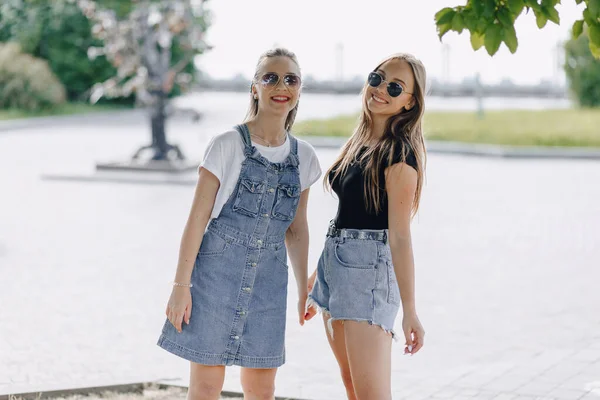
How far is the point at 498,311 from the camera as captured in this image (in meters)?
7.94

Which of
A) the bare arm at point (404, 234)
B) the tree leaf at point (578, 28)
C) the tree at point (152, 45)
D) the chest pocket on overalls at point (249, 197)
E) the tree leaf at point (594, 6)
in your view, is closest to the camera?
the bare arm at point (404, 234)

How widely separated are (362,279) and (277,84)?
31.3 inches

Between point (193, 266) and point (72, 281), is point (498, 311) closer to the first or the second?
point (72, 281)

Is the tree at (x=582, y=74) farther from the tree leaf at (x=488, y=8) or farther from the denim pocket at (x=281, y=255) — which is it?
the denim pocket at (x=281, y=255)

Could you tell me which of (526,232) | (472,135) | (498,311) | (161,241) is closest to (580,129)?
(472,135)

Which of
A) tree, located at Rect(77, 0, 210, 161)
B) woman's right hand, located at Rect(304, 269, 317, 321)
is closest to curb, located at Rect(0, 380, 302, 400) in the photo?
woman's right hand, located at Rect(304, 269, 317, 321)

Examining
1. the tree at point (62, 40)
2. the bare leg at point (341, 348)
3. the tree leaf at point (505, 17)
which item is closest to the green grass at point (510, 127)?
the tree at point (62, 40)

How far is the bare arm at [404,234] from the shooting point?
155 inches

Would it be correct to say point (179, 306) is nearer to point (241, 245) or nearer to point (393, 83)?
point (241, 245)

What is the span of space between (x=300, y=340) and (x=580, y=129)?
1890cm

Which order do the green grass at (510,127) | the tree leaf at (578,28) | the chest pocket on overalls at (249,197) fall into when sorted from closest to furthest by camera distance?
1. the chest pocket on overalls at (249,197)
2. the tree leaf at (578,28)
3. the green grass at (510,127)

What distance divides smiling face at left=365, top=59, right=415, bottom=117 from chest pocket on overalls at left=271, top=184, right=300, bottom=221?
0.44 metres

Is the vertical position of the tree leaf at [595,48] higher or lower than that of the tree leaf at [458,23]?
lower

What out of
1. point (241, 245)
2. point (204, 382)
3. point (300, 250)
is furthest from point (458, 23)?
point (204, 382)
